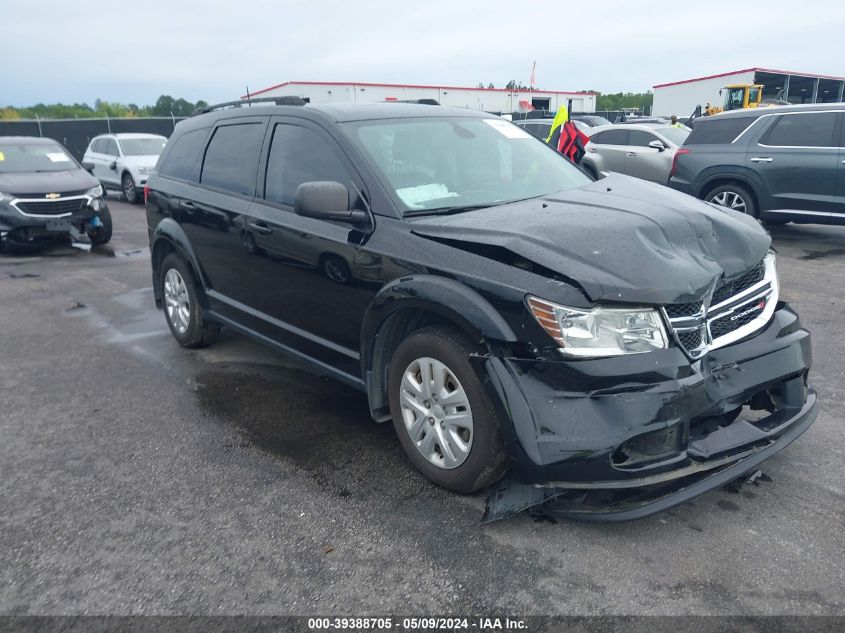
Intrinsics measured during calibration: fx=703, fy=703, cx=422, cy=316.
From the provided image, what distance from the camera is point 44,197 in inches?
399

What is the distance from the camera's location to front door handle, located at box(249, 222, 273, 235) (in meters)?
4.32

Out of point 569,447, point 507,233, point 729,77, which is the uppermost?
point 729,77

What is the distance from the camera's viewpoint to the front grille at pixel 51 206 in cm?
998

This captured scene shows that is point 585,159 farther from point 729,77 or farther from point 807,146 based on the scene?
point 729,77

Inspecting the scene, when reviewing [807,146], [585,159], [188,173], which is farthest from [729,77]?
[188,173]

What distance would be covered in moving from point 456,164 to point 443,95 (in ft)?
130

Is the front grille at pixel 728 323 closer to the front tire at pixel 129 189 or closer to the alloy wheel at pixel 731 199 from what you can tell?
the alloy wheel at pixel 731 199

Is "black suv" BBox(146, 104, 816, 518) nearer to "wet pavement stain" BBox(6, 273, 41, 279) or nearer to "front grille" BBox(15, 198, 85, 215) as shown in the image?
"wet pavement stain" BBox(6, 273, 41, 279)

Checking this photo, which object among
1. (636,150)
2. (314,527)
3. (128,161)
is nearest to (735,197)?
(636,150)

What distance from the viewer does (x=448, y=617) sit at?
2.59 metres

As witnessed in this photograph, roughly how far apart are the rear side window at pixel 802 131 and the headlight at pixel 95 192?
377 inches

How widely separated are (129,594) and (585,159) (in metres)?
13.0

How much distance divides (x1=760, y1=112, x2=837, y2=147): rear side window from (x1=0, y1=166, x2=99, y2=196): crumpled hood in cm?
981

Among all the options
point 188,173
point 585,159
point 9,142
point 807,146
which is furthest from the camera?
point 585,159
